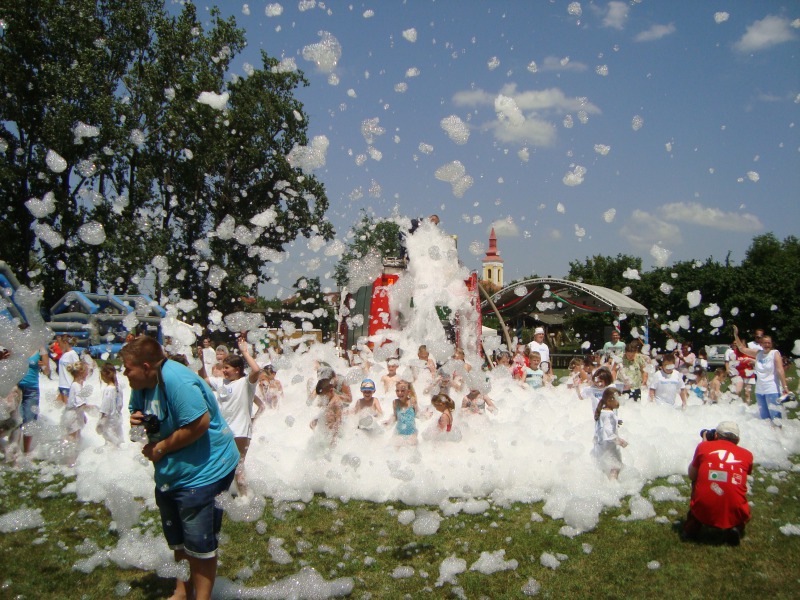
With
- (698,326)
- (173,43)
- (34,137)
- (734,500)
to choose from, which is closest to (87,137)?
(34,137)

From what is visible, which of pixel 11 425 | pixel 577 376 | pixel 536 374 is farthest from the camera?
pixel 577 376

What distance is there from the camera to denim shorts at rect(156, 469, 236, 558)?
3777 millimetres

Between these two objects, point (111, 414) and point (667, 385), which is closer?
point (111, 414)

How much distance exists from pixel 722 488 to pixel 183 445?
4.17 m

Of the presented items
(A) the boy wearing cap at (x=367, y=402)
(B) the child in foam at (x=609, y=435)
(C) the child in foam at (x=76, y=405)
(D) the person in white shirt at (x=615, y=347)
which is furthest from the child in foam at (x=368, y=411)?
(D) the person in white shirt at (x=615, y=347)

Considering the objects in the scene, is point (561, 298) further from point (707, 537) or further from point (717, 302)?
point (717, 302)

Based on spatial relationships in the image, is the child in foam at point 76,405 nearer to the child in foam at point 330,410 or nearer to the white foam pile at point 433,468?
the white foam pile at point 433,468

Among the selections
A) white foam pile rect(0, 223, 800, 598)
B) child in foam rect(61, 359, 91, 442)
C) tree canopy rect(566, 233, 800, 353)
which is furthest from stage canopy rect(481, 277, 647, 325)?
tree canopy rect(566, 233, 800, 353)

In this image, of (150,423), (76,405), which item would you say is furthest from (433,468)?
(76,405)

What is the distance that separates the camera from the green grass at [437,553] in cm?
448

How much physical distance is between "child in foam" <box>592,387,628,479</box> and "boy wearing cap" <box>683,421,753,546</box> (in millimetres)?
1348

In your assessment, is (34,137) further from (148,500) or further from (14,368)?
(148,500)

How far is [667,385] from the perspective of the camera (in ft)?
34.0

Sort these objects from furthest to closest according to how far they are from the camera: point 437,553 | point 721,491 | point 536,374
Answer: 1. point 536,374
2. point 721,491
3. point 437,553
